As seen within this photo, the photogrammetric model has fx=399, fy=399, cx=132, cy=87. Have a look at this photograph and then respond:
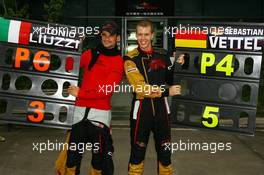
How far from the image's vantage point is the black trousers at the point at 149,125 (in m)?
4.00

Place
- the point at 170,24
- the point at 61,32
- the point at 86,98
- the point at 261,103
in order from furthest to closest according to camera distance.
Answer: the point at 170,24, the point at 261,103, the point at 61,32, the point at 86,98

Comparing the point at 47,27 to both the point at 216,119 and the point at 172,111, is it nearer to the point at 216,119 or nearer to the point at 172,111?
the point at 172,111

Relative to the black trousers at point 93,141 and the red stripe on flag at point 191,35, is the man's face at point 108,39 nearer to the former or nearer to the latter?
the black trousers at point 93,141

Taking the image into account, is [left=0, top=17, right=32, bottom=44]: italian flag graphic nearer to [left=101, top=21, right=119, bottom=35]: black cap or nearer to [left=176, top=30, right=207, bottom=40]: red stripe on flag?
[left=101, top=21, right=119, bottom=35]: black cap

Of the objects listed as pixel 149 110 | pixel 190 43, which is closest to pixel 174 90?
pixel 149 110

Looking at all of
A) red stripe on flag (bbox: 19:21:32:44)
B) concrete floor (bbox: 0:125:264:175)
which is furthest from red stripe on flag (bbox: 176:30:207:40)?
red stripe on flag (bbox: 19:21:32:44)

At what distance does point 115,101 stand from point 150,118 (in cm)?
712

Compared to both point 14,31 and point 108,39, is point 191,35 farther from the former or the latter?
point 14,31

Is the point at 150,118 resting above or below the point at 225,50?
below

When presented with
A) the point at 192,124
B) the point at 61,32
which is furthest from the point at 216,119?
the point at 61,32

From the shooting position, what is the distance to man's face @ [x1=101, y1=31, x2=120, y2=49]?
3.87 meters

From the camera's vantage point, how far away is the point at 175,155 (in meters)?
6.21

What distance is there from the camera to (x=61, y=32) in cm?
427

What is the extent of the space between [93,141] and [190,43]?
A: 1499 mm
